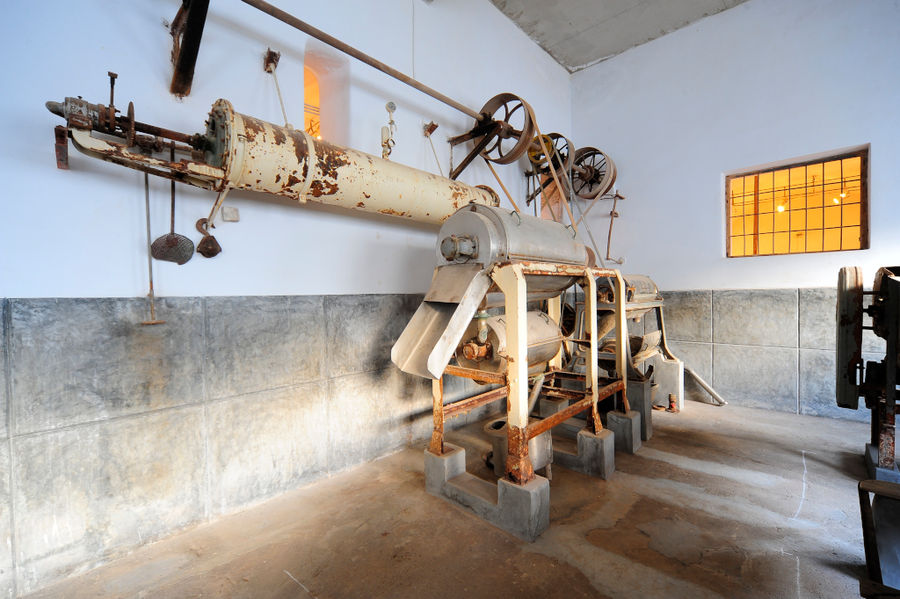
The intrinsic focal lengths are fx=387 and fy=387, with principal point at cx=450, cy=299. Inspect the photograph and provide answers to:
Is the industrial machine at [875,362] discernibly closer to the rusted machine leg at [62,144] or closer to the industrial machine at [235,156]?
the industrial machine at [235,156]

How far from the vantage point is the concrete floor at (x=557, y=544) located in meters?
1.55

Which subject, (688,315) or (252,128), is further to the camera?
(688,315)

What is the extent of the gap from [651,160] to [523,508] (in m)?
4.20

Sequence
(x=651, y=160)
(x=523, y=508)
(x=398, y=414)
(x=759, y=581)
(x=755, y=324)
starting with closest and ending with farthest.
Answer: (x=759, y=581) < (x=523, y=508) < (x=398, y=414) < (x=755, y=324) < (x=651, y=160)

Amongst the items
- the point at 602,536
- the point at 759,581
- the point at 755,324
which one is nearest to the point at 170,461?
the point at 602,536

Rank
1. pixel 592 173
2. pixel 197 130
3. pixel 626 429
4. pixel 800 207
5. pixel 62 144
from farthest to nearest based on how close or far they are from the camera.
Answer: pixel 592 173 < pixel 800 207 < pixel 626 429 < pixel 197 130 < pixel 62 144

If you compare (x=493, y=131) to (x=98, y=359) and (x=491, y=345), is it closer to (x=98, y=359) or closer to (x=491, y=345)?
(x=491, y=345)

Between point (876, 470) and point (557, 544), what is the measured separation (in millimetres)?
1991

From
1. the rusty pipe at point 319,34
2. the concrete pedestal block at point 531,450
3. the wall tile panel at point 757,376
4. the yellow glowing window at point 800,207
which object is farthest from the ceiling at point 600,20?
the concrete pedestal block at point 531,450

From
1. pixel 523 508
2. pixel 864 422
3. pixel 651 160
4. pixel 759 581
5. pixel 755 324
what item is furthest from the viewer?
pixel 651 160

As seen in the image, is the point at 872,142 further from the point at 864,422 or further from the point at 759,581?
the point at 759,581

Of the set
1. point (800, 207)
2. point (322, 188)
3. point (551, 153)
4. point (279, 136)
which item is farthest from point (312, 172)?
point (800, 207)

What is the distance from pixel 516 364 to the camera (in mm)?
1928

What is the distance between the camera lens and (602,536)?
1.84 metres
